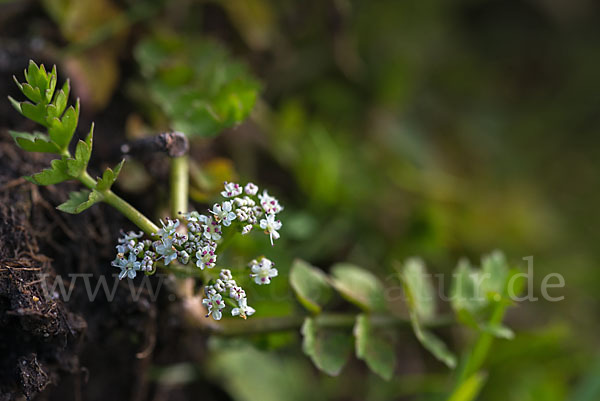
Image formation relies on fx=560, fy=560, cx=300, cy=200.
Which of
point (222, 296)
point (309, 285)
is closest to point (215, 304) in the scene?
point (222, 296)

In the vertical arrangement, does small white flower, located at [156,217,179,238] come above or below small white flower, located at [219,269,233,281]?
above

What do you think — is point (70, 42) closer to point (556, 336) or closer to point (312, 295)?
point (312, 295)

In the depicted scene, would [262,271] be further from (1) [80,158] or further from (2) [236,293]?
(1) [80,158]

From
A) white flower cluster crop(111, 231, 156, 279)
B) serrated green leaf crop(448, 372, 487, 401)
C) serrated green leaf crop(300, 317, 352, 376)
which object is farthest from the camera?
serrated green leaf crop(448, 372, 487, 401)

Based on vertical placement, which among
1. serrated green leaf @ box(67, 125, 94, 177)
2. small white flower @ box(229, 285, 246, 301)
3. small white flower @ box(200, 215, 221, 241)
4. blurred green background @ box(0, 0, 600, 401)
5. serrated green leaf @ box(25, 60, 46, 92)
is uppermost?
blurred green background @ box(0, 0, 600, 401)

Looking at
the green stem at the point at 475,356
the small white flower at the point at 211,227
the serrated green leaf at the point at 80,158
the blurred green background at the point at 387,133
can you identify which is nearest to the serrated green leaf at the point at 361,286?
the blurred green background at the point at 387,133

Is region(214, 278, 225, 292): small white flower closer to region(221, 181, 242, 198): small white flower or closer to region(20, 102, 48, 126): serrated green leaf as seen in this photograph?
region(221, 181, 242, 198): small white flower

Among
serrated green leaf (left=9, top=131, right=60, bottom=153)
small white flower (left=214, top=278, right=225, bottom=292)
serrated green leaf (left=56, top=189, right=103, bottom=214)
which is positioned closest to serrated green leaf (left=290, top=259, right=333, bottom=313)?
small white flower (left=214, top=278, right=225, bottom=292)
